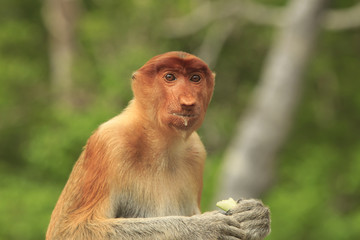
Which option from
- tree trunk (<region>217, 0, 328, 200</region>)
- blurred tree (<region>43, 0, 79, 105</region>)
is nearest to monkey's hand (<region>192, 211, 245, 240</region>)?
tree trunk (<region>217, 0, 328, 200</region>)

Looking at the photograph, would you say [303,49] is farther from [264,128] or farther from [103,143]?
[103,143]

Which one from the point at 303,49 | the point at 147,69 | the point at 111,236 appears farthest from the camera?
the point at 303,49

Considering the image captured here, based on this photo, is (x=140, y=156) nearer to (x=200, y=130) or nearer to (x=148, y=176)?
(x=148, y=176)

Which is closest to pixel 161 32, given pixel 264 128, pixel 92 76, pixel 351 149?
pixel 92 76

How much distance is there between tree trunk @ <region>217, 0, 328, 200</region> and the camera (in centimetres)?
1222

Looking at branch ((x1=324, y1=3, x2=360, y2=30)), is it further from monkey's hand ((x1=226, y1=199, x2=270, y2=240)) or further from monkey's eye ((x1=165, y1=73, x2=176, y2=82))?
monkey's eye ((x1=165, y1=73, x2=176, y2=82))

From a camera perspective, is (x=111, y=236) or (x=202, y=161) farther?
(x=202, y=161)

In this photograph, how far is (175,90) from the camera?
376 cm

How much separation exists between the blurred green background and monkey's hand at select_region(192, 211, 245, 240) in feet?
24.8

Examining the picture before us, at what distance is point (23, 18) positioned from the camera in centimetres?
1800

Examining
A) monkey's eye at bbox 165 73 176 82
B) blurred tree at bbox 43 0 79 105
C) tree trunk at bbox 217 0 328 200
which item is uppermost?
blurred tree at bbox 43 0 79 105

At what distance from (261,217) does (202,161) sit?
65 centimetres

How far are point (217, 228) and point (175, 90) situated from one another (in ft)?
2.71

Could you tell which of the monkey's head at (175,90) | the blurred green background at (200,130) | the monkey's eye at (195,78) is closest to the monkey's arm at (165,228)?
the monkey's head at (175,90)
